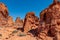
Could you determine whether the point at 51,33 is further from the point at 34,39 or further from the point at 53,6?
the point at 53,6

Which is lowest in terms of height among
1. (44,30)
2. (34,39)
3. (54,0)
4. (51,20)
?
(34,39)

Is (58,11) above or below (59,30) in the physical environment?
above

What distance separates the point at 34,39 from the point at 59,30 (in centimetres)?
499

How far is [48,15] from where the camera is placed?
21641 mm

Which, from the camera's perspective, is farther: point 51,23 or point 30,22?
point 30,22

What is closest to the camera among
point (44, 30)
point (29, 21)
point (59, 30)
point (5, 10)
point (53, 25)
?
point (59, 30)

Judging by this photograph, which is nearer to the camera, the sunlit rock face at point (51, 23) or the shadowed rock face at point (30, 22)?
the sunlit rock face at point (51, 23)

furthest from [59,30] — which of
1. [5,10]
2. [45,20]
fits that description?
[5,10]

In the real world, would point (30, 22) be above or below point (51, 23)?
above

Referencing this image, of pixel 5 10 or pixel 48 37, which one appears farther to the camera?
pixel 5 10

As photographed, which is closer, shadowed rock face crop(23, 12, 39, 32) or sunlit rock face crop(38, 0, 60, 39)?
sunlit rock face crop(38, 0, 60, 39)

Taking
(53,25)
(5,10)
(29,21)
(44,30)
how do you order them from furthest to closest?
(5,10) < (29,21) < (44,30) < (53,25)

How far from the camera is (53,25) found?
1952 cm

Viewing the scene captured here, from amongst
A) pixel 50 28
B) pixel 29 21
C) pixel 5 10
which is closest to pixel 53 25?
pixel 50 28
